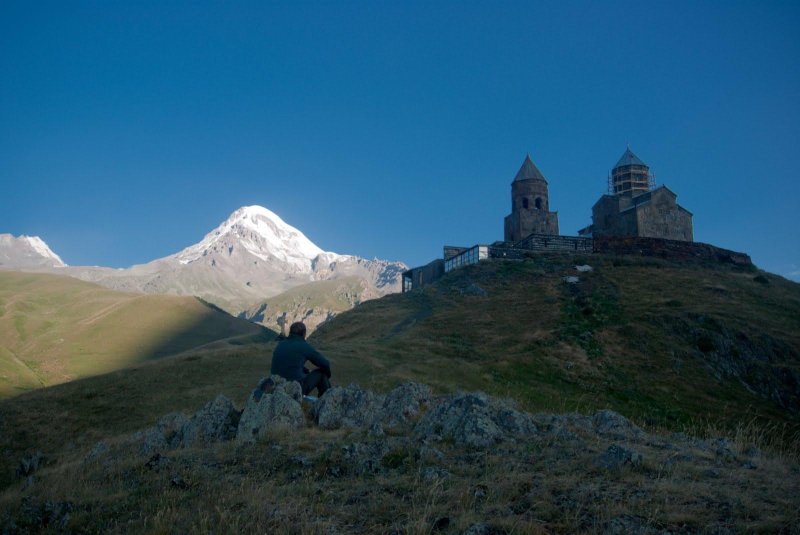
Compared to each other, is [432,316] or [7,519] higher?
[432,316]

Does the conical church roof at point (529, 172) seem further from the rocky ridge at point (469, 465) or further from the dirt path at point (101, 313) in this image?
the dirt path at point (101, 313)

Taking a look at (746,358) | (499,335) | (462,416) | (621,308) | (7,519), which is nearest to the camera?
(7,519)

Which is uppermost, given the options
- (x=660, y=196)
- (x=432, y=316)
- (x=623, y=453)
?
(x=660, y=196)

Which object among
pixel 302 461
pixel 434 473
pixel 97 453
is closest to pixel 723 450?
pixel 434 473

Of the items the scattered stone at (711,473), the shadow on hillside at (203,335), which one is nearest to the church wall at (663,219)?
the shadow on hillside at (203,335)

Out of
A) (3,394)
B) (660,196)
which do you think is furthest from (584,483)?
(660,196)

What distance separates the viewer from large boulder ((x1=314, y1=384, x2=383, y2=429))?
12922 mm

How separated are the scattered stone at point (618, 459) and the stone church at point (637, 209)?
6376cm

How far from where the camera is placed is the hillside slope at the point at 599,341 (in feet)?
105

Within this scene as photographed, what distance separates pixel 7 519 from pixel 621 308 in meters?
47.2

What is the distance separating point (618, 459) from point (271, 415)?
7.48 m

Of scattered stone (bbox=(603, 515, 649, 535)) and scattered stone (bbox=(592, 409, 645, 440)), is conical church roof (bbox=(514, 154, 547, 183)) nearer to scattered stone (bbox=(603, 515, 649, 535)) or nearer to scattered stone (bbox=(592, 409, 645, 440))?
scattered stone (bbox=(592, 409, 645, 440))

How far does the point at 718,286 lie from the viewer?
5319cm

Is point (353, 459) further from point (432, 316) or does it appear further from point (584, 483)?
point (432, 316)
